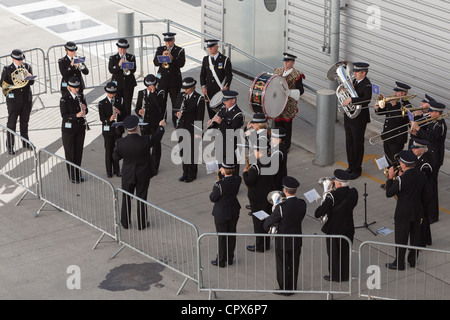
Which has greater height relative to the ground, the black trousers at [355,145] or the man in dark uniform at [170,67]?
the man in dark uniform at [170,67]

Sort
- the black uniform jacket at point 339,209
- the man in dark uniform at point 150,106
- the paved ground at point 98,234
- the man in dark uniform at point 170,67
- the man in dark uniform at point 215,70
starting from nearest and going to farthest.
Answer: the black uniform jacket at point 339,209, the paved ground at point 98,234, the man in dark uniform at point 150,106, the man in dark uniform at point 215,70, the man in dark uniform at point 170,67

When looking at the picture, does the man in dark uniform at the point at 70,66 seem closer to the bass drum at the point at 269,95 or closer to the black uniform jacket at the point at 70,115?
the black uniform jacket at the point at 70,115

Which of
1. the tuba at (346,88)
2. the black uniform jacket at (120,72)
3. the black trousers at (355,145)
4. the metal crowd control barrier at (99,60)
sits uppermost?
the tuba at (346,88)

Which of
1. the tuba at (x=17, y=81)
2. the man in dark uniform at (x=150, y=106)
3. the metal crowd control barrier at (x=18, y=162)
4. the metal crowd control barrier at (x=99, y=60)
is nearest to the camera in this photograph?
the metal crowd control barrier at (x=18, y=162)

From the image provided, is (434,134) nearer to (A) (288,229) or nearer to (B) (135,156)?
(A) (288,229)

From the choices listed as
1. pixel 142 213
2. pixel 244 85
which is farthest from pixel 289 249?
pixel 244 85

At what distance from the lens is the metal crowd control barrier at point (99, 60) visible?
66.0 feet

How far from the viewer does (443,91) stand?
15602 mm

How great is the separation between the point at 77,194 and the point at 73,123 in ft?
3.90

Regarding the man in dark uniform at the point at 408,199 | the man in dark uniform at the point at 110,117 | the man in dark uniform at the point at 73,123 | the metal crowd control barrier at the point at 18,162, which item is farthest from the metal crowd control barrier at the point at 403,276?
the metal crowd control barrier at the point at 18,162

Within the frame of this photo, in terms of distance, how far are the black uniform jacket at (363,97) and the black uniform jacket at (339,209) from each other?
351 cm

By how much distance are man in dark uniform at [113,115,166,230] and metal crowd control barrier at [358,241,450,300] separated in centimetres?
333

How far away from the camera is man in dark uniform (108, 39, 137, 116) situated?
56.8 feet
